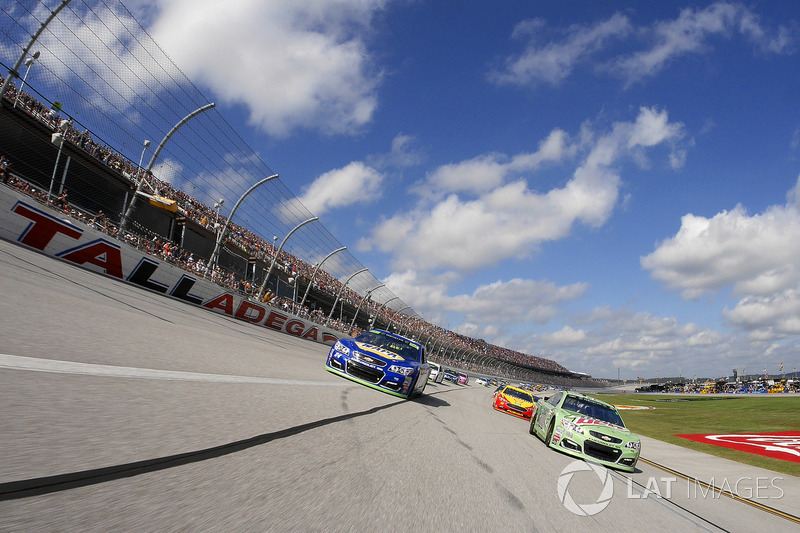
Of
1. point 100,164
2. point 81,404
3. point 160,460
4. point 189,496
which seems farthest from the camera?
point 100,164

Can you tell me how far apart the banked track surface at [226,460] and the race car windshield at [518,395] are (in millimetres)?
9805

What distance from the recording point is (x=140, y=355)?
18.6 ft

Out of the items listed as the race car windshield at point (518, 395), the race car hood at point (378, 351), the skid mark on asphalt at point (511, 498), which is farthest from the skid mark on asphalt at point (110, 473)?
the race car windshield at point (518, 395)

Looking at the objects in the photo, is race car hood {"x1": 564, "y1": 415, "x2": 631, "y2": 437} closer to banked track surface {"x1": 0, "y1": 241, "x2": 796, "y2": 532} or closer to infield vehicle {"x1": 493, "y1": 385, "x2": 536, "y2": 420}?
banked track surface {"x1": 0, "y1": 241, "x2": 796, "y2": 532}

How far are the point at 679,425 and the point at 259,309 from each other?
21237 millimetres

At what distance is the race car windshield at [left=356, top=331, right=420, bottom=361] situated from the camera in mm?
11228

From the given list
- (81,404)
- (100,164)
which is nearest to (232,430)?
(81,404)

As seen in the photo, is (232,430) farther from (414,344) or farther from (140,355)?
(414,344)

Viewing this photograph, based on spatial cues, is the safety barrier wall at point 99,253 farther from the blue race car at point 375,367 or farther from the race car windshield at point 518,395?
the race car windshield at point 518,395

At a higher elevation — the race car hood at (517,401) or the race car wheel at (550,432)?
the race car wheel at (550,432)

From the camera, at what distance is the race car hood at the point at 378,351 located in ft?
33.6

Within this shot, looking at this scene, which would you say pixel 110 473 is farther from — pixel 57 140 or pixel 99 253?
pixel 57 140

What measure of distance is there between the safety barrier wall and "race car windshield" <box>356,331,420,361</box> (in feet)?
32.6

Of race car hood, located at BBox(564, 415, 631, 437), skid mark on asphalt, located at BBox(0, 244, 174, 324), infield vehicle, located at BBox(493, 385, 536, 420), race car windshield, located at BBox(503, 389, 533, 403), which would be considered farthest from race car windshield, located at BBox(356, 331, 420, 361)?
race car windshield, located at BBox(503, 389, 533, 403)
